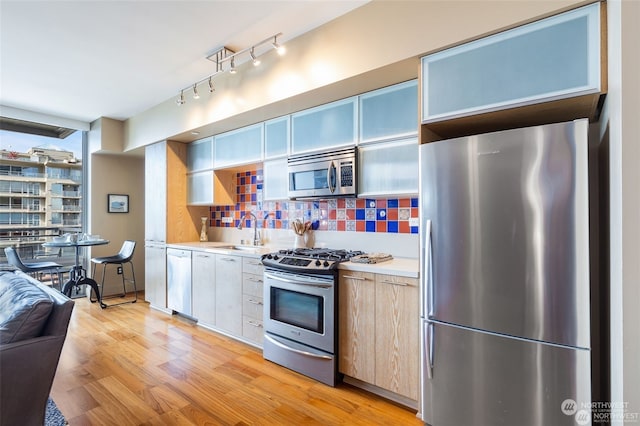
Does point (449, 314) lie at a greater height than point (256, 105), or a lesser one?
lesser

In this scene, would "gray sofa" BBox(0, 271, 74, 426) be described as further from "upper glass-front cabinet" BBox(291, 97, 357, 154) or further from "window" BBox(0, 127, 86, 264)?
"window" BBox(0, 127, 86, 264)

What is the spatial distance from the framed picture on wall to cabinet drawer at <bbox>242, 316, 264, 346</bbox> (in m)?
3.49

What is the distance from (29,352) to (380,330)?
1911mm

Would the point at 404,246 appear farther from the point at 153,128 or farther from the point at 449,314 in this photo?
the point at 153,128

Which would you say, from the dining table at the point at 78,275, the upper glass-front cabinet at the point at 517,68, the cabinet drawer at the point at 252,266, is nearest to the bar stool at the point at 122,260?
the dining table at the point at 78,275

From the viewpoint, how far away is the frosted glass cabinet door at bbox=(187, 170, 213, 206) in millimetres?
3922

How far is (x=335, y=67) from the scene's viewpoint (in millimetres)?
2279

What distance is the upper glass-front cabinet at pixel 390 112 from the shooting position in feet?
7.36

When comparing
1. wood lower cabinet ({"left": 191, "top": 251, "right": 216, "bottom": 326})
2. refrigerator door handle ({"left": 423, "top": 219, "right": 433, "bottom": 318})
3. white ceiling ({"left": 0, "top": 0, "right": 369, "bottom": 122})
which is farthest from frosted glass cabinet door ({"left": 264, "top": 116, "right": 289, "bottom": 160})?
refrigerator door handle ({"left": 423, "top": 219, "right": 433, "bottom": 318})

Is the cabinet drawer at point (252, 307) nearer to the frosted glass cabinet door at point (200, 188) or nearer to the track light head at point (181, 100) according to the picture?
the frosted glass cabinet door at point (200, 188)

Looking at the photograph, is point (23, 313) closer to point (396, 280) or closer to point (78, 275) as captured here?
point (396, 280)

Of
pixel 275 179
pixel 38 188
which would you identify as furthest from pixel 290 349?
pixel 38 188
